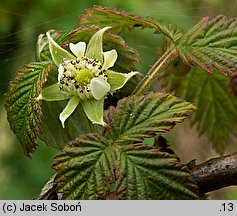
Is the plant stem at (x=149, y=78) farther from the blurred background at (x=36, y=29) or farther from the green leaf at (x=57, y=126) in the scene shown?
the blurred background at (x=36, y=29)

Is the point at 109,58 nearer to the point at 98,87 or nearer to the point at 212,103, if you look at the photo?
the point at 98,87

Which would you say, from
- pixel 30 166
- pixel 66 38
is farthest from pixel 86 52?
pixel 30 166

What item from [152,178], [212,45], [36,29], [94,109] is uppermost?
[36,29]

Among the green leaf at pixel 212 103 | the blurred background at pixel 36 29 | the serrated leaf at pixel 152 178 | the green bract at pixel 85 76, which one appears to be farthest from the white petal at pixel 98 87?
the blurred background at pixel 36 29

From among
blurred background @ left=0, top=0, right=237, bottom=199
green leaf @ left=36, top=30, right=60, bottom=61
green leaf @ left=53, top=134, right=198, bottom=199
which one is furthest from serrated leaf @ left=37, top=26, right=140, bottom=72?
blurred background @ left=0, top=0, right=237, bottom=199

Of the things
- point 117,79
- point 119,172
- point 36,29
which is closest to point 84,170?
point 119,172

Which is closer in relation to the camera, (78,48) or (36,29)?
(78,48)
